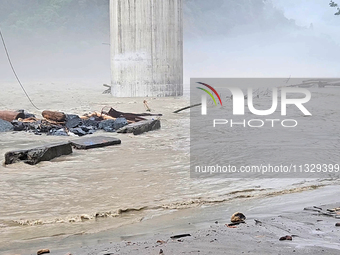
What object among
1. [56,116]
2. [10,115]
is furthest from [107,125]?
[10,115]

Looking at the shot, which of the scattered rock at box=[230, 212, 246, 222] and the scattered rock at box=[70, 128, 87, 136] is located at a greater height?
the scattered rock at box=[70, 128, 87, 136]

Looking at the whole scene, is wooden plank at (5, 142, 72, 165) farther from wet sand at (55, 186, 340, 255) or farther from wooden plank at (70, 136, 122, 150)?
wet sand at (55, 186, 340, 255)

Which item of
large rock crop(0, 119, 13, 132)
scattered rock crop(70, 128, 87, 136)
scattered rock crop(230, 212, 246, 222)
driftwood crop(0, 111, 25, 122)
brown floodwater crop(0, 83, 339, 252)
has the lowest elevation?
brown floodwater crop(0, 83, 339, 252)

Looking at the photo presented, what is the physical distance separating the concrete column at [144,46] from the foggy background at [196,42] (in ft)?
61.1

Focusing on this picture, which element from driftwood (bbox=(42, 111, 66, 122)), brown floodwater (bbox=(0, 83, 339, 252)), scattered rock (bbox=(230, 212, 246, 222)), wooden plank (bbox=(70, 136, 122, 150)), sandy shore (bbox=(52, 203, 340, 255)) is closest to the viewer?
sandy shore (bbox=(52, 203, 340, 255))

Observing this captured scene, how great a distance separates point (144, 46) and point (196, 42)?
141 feet

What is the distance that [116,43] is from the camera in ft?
74.2

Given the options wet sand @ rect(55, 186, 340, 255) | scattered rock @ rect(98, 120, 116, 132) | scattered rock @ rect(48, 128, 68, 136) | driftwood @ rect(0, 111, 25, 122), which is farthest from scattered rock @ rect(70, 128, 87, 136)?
wet sand @ rect(55, 186, 340, 255)

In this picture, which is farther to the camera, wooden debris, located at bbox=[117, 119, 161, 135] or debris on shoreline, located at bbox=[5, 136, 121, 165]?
wooden debris, located at bbox=[117, 119, 161, 135]

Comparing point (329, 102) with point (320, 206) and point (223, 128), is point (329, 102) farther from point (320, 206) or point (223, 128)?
point (320, 206)

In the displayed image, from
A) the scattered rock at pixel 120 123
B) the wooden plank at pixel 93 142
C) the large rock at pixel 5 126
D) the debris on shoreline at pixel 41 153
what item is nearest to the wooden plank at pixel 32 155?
the debris on shoreline at pixel 41 153

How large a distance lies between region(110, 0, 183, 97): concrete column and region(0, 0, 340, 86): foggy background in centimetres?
1861

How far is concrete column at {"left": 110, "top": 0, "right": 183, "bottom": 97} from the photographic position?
2208 centimetres

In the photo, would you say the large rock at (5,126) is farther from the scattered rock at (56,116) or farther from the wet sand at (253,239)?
the wet sand at (253,239)
